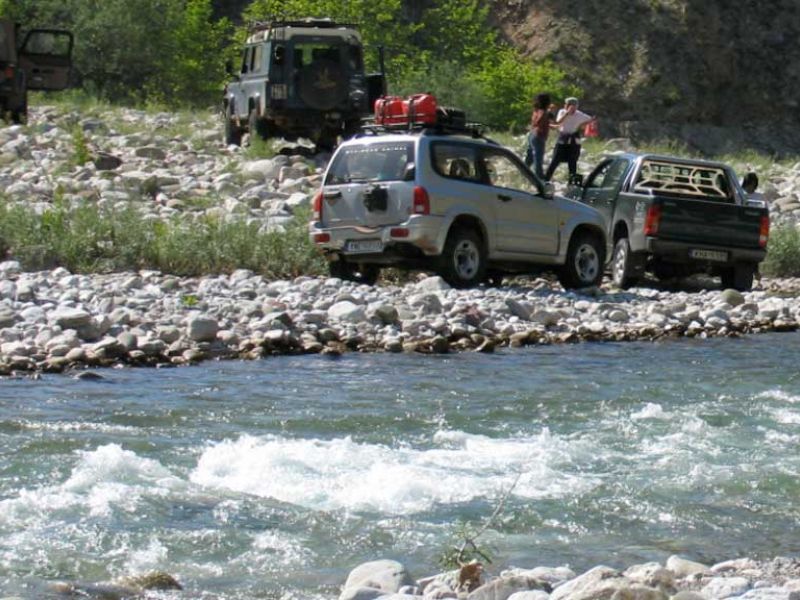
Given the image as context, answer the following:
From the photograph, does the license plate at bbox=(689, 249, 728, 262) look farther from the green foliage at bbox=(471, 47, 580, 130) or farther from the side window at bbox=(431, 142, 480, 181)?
the green foliage at bbox=(471, 47, 580, 130)

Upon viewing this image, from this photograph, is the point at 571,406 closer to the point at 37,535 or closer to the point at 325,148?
the point at 37,535

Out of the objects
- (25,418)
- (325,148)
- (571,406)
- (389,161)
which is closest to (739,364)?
(571,406)

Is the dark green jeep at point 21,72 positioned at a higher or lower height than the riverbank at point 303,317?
higher

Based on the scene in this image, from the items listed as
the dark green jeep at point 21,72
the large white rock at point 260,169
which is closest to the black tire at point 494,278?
the large white rock at point 260,169

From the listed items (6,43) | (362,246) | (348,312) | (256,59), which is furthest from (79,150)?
(348,312)

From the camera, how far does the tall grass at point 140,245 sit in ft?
64.1

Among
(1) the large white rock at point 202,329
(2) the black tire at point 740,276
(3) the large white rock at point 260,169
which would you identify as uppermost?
(3) the large white rock at point 260,169

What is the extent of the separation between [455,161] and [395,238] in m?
1.18

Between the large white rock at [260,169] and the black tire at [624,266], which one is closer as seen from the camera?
Answer: the black tire at [624,266]

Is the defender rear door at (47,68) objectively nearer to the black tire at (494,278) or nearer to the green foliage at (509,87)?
the green foliage at (509,87)

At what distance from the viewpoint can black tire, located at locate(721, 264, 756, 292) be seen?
21.7m

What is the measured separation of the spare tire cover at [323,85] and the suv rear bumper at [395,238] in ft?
32.2

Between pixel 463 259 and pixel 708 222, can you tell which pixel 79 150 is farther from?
pixel 708 222

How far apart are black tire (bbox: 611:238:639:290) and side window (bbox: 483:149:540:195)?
3.97 ft
